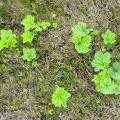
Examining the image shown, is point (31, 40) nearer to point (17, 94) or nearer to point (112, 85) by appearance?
point (17, 94)

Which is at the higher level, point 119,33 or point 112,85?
point 119,33

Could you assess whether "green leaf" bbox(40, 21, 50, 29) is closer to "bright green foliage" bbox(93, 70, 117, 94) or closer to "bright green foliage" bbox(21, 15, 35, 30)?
"bright green foliage" bbox(21, 15, 35, 30)

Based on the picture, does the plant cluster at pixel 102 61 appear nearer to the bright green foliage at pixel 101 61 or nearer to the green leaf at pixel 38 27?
the bright green foliage at pixel 101 61

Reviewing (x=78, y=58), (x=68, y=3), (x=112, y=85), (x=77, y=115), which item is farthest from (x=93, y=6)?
(x=77, y=115)

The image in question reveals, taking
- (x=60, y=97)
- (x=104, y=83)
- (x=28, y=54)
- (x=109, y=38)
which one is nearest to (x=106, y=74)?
(x=104, y=83)

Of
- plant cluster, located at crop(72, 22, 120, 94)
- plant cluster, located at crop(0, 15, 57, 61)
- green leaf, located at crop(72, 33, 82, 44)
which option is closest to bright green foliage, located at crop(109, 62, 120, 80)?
plant cluster, located at crop(72, 22, 120, 94)

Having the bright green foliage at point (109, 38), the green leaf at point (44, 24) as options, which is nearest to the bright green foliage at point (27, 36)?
the green leaf at point (44, 24)

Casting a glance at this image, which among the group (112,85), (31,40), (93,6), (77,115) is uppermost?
(93,6)
